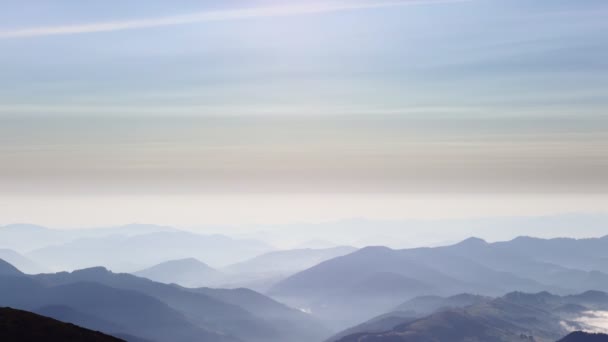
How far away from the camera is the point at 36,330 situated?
158m

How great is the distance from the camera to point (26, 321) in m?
162

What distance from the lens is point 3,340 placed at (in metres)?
146

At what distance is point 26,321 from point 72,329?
11.0m

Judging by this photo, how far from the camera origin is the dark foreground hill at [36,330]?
498ft

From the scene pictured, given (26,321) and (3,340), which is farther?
(26,321)

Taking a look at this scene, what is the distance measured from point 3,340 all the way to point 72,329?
20.9 metres

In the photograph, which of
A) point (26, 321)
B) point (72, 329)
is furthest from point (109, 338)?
point (26, 321)

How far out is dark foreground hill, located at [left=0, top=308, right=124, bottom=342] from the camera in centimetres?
15175

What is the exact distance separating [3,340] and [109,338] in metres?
26.0

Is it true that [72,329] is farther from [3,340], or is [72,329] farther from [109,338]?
[3,340]

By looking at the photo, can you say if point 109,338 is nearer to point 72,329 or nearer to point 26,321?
point 72,329

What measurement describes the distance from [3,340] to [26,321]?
15.3 meters

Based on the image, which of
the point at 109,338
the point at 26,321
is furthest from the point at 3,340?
the point at 109,338

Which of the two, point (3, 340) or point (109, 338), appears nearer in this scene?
point (3, 340)
